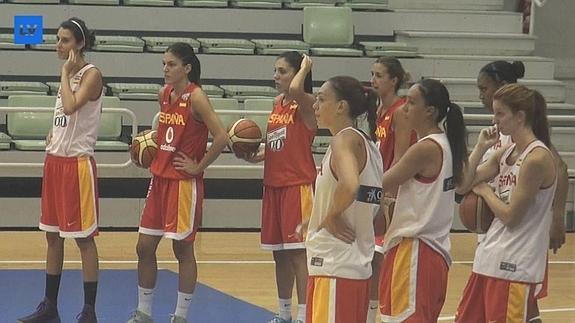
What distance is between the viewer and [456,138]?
5.15m

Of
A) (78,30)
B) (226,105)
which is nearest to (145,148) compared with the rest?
(78,30)

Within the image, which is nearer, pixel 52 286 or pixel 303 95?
pixel 303 95

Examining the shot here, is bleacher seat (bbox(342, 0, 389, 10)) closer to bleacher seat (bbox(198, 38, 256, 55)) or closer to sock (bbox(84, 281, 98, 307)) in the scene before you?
bleacher seat (bbox(198, 38, 256, 55))

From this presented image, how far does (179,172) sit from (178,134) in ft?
0.73

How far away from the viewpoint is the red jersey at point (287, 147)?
7062 millimetres

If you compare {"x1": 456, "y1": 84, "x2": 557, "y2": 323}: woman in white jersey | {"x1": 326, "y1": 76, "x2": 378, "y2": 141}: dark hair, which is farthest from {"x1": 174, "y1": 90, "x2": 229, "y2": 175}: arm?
{"x1": 456, "y1": 84, "x2": 557, "y2": 323}: woman in white jersey

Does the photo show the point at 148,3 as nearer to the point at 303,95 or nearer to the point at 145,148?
the point at 145,148

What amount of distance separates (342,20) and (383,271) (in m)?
8.40

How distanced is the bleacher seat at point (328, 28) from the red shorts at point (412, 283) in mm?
8128

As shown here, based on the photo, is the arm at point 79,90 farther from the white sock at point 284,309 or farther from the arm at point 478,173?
the arm at point 478,173

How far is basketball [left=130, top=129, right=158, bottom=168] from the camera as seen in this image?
7.15 m

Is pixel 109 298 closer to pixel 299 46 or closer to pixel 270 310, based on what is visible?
pixel 270 310

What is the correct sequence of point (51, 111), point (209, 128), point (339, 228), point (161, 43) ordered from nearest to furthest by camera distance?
point (339, 228) < point (209, 128) < point (51, 111) < point (161, 43)

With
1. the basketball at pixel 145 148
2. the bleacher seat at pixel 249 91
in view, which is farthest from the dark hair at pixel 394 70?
the bleacher seat at pixel 249 91
